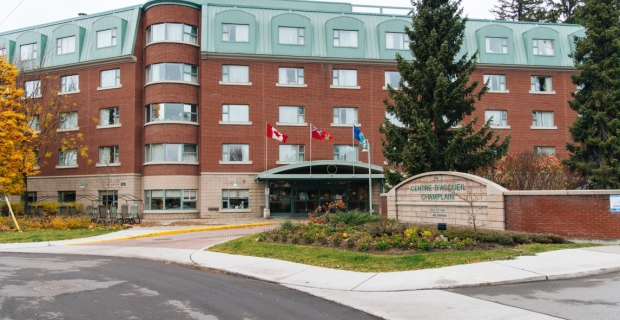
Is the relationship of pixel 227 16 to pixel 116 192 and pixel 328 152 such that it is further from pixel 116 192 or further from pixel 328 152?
pixel 116 192

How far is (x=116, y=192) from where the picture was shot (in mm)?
35469

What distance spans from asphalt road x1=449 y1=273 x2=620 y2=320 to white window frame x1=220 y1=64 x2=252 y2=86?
2822cm

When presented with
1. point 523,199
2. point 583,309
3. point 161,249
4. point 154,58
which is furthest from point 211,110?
point 583,309

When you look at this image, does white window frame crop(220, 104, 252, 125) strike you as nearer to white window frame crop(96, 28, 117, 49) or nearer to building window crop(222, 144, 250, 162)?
building window crop(222, 144, 250, 162)

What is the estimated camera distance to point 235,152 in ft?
115

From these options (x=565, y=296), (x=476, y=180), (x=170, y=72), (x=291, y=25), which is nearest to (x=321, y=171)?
(x=291, y=25)

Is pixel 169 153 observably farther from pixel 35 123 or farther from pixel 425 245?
pixel 425 245

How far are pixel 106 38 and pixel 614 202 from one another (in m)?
33.9

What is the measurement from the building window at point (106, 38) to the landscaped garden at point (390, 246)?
24969mm

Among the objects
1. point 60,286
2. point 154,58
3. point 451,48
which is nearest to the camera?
point 60,286

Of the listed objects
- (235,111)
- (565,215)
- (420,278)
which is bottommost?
(420,278)

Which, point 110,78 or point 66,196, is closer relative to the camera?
point 110,78

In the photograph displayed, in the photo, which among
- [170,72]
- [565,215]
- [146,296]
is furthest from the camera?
[170,72]

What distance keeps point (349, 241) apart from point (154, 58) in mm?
25397
